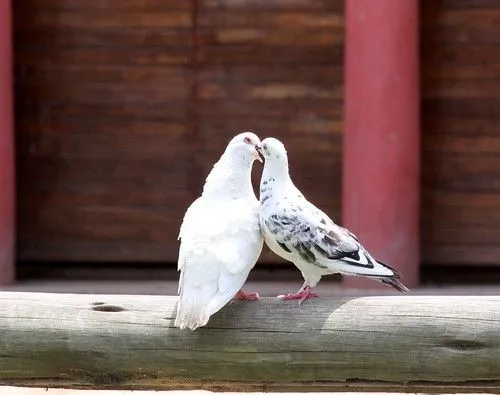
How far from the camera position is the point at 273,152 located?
10.2 feet

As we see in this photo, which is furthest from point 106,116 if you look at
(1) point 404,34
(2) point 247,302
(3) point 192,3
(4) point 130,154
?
(2) point 247,302

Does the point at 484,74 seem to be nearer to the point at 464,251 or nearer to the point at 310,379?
the point at 464,251

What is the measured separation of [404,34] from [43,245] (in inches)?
123

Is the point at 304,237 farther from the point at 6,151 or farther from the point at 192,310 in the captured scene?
the point at 6,151

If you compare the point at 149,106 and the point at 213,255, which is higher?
the point at 149,106

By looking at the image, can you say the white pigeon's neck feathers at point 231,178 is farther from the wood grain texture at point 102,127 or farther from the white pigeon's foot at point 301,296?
the wood grain texture at point 102,127

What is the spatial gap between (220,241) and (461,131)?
4520mm

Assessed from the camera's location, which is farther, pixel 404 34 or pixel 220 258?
pixel 404 34

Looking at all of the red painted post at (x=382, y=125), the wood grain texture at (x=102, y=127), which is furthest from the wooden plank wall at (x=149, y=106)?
the red painted post at (x=382, y=125)

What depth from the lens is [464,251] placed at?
7.23 m

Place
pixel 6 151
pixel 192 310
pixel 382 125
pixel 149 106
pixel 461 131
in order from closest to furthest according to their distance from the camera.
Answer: pixel 192 310, pixel 382 125, pixel 6 151, pixel 461 131, pixel 149 106

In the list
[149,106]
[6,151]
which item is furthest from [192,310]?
[149,106]

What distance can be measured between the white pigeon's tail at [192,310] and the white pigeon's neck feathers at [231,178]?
1.34 feet

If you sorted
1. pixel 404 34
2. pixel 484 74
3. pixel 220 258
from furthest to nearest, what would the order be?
pixel 484 74 < pixel 404 34 < pixel 220 258
